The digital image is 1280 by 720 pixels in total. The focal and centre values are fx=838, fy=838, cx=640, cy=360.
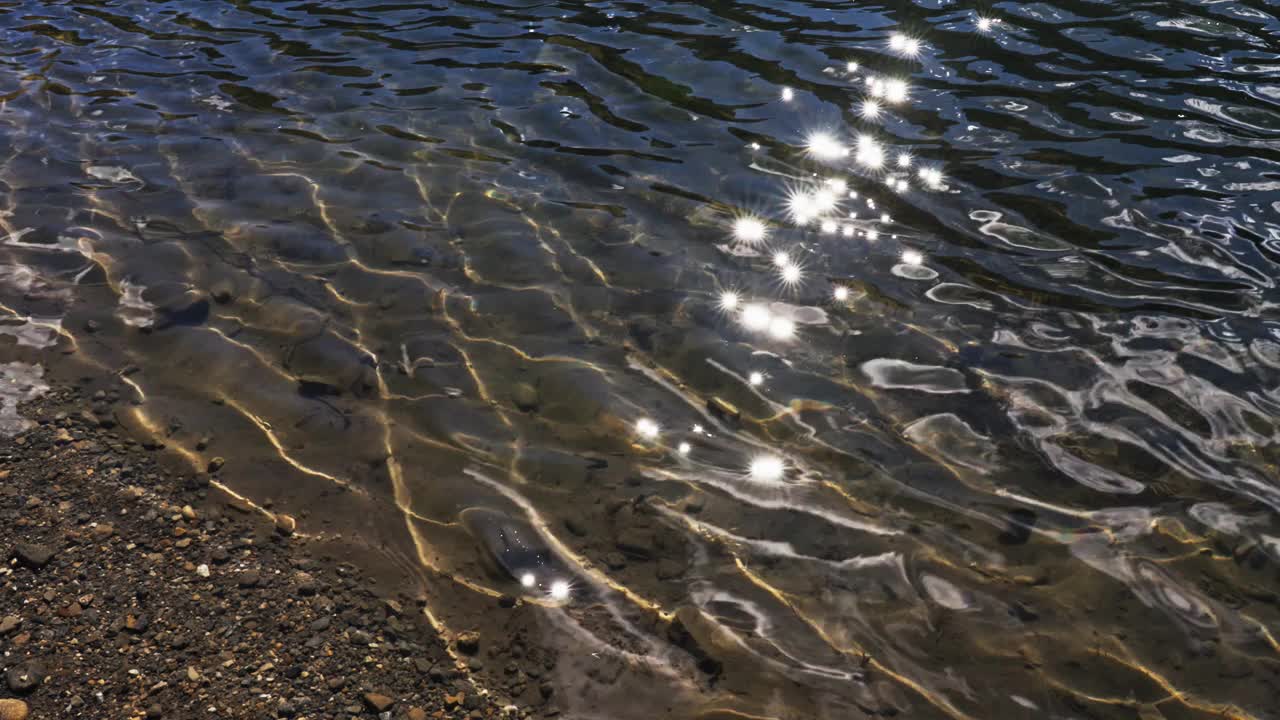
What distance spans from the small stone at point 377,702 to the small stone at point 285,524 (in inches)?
36.2

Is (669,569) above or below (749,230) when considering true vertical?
below

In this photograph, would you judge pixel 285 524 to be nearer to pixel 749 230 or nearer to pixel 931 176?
pixel 749 230

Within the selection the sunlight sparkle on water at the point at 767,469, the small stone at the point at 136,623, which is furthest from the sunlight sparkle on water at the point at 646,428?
the small stone at the point at 136,623

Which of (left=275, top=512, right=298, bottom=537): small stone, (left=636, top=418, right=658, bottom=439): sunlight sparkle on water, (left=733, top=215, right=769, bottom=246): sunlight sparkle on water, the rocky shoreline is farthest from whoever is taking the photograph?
(left=733, top=215, right=769, bottom=246): sunlight sparkle on water

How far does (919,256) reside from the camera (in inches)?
202

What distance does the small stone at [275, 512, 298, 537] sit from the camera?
3428 mm

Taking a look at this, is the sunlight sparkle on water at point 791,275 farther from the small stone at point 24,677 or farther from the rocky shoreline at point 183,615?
the small stone at point 24,677

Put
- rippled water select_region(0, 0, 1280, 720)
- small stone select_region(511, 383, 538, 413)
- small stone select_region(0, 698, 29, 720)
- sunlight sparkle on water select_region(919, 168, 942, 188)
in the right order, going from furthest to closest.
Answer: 1. sunlight sparkle on water select_region(919, 168, 942, 188)
2. small stone select_region(511, 383, 538, 413)
3. rippled water select_region(0, 0, 1280, 720)
4. small stone select_region(0, 698, 29, 720)

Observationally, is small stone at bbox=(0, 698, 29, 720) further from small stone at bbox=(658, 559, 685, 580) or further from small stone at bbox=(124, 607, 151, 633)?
small stone at bbox=(658, 559, 685, 580)

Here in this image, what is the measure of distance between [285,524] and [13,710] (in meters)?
1.05

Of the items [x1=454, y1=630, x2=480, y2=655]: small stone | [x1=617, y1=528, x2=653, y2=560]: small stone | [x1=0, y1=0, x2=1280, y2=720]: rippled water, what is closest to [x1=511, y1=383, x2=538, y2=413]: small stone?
[x1=0, y1=0, x2=1280, y2=720]: rippled water

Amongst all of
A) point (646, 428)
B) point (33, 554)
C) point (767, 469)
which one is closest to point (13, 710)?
point (33, 554)

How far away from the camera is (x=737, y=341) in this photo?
4.48 m

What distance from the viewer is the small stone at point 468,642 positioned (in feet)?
9.84
